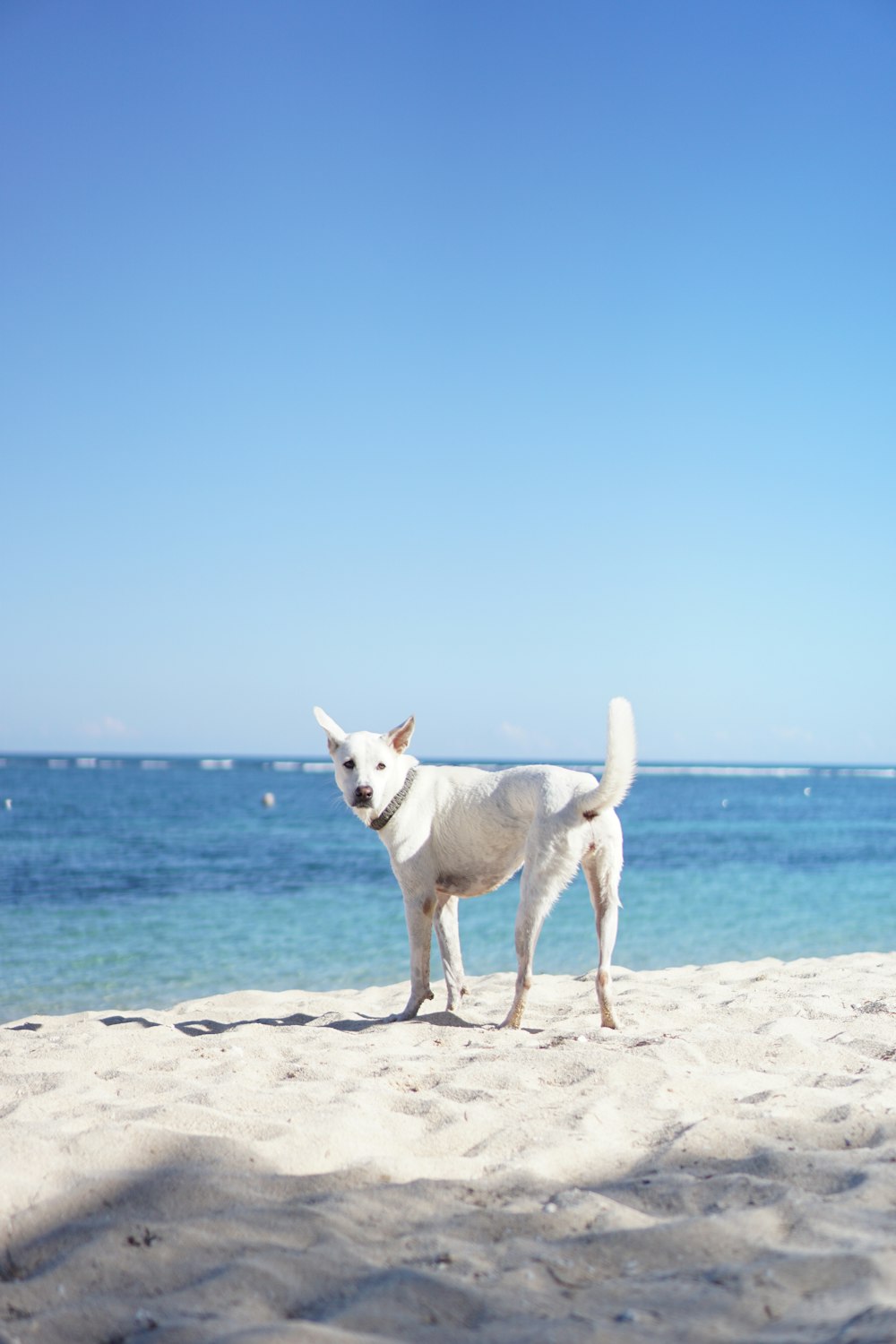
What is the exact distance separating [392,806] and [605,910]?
153 centimetres

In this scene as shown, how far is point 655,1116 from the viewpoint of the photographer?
3.74 meters

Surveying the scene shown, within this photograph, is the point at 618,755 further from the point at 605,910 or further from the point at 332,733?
the point at 332,733

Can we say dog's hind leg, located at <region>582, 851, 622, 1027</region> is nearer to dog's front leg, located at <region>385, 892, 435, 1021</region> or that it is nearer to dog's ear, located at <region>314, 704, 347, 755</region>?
dog's front leg, located at <region>385, 892, 435, 1021</region>

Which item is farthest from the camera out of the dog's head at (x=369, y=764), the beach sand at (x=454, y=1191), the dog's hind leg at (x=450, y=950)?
the dog's hind leg at (x=450, y=950)

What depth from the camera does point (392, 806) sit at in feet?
21.3

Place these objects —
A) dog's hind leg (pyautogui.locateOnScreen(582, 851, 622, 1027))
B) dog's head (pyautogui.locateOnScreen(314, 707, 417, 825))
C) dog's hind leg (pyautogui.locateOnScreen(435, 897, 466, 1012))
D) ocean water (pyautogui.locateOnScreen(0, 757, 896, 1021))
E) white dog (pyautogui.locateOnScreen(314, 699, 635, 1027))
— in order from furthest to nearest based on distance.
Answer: ocean water (pyautogui.locateOnScreen(0, 757, 896, 1021)) → dog's hind leg (pyautogui.locateOnScreen(435, 897, 466, 1012)) → dog's head (pyautogui.locateOnScreen(314, 707, 417, 825)) → dog's hind leg (pyautogui.locateOnScreen(582, 851, 622, 1027)) → white dog (pyautogui.locateOnScreen(314, 699, 635, 1027))

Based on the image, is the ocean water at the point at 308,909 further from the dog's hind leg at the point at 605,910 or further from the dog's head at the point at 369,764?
the dog's hind leg at the point at 605,910

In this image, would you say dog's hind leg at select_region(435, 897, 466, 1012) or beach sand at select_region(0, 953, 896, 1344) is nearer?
beach sand at select_region(0, 953, 896, 1344)

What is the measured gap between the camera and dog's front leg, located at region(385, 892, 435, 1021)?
644 cm

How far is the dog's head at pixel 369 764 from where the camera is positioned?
20.6 ft

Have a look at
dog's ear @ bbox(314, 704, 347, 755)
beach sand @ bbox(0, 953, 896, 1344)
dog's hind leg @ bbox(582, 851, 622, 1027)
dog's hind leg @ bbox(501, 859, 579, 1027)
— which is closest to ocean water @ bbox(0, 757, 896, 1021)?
dog's ear @ bbox(314, 704, 347, 755)

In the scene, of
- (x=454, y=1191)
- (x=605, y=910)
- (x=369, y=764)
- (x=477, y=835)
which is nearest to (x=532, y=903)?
(x=605, y=910)

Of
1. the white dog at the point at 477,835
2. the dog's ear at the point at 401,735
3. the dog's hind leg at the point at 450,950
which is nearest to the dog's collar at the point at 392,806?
the white dog at the point at 477,835

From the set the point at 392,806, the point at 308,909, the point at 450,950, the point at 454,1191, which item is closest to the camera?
the point at 454,1191
